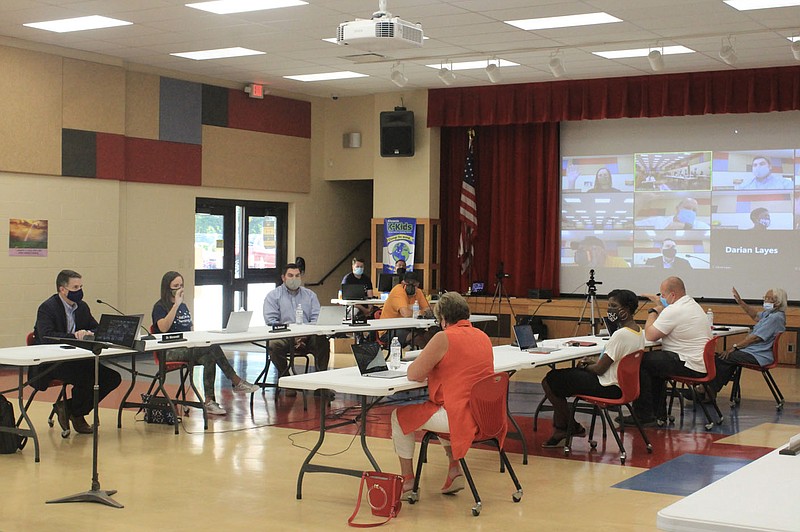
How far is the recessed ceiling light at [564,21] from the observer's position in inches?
364

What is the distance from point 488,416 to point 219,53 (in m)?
7.42

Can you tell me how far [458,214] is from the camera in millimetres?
14234

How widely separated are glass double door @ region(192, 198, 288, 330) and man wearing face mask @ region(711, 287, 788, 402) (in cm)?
712

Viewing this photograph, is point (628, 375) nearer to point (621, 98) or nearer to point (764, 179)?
point (764, 179)

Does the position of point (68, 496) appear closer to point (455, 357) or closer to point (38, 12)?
point (455, 357)

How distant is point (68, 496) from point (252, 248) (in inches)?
353

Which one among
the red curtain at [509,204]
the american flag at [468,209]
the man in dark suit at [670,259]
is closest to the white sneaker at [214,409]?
the american flag at [468,209]

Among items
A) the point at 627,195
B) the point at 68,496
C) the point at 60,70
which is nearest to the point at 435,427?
the point at 68,496

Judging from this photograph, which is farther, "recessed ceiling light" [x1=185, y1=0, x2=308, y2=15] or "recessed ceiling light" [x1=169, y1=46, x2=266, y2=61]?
"recessed ceiling light" [x1=169, y1=46, x2=266, y2=61]

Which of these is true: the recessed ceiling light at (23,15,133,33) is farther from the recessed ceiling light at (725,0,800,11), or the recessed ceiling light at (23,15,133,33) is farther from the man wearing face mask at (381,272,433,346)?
the recessed ceiling light at (725,0,800,11)

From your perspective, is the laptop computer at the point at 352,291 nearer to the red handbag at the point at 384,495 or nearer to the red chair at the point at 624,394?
the red chair at the point at 624,394

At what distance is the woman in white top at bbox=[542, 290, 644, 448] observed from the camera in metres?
6.52

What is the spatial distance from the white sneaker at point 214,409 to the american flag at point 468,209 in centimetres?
636

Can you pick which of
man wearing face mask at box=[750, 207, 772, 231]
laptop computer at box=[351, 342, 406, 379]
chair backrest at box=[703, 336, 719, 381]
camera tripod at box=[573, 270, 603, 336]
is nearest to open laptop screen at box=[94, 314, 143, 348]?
laptop computer at box=[351, 342, 406, 379]
